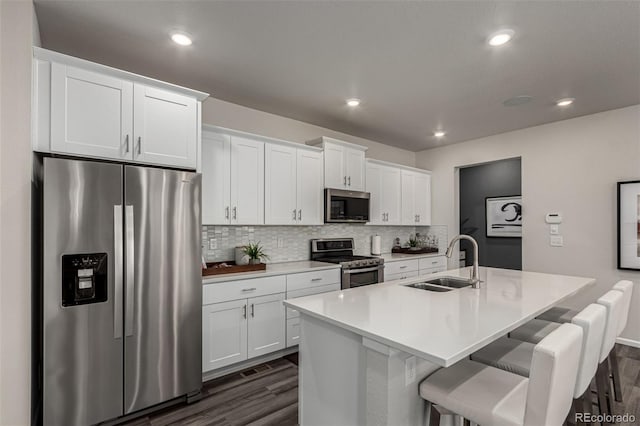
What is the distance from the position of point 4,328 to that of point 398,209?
4477mm

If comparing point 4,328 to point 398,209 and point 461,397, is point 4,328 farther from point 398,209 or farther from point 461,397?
point 398,209

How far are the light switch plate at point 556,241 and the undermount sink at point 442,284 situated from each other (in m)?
2.26

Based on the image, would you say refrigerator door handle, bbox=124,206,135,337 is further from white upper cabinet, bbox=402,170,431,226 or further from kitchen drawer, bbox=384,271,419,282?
white upper cabinet, bbox=402,170,431,226

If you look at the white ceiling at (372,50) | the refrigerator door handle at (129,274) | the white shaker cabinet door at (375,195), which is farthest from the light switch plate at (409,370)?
the white shaker cabinet door at (375,195)

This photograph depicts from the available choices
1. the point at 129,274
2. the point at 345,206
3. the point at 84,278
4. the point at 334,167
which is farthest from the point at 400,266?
the point at 84,278

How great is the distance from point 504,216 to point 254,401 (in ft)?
17.0

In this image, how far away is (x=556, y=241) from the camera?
4098 mm

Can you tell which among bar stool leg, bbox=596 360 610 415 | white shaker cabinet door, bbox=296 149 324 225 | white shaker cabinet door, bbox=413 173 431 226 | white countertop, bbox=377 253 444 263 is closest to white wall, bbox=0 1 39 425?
white shaker cabinet door, bbox=296 149 324 225

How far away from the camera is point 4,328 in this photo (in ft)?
5.58

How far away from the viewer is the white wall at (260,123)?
3.42 m

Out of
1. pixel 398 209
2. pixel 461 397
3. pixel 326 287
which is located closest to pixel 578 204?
pixel 398 209

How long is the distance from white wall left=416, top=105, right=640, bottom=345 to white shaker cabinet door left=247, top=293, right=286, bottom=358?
11.2 ft

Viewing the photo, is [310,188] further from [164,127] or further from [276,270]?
[164,127]

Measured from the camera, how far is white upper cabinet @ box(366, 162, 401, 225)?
467 centimetres
